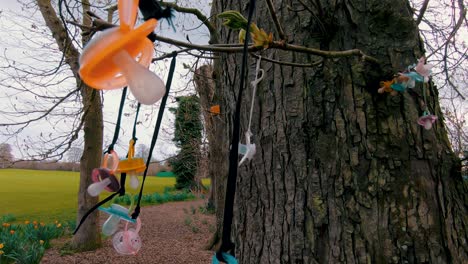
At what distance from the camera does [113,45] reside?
0.39 meters

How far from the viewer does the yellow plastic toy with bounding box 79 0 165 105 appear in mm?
393

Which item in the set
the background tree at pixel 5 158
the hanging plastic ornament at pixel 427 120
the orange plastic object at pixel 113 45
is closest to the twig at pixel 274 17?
the orange plastic object at pixel 113 45

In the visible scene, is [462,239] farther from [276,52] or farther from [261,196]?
[276,52]

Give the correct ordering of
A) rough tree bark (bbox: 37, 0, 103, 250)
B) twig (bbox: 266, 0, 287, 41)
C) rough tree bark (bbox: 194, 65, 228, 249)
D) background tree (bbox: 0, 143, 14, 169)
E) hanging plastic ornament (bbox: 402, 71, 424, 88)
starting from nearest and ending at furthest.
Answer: twig (bbox: 266, 0, 287, 41) < hanging plastic ornament (bbox: 402, 71, 424, 88) < background tree (bbox: 0, 143, 14, 169) < rough tree bark (bbox: 37, 0, 103, 250) < rough tree bark (bbox: 194, 65, 228, 249)

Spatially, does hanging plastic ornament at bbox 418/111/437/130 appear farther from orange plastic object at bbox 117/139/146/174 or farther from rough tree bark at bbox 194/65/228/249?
rough tree bark at bbox 194/65/228/249

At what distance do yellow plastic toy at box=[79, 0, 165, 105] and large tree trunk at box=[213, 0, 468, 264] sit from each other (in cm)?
58

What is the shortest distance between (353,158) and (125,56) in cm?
67

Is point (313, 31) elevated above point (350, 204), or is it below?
above

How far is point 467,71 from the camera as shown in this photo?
2781mm

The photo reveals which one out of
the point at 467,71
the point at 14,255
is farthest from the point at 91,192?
the point at 14,255

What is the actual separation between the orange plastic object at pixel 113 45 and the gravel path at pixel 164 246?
4.59 m

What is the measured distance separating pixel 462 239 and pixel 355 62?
0.54 meters

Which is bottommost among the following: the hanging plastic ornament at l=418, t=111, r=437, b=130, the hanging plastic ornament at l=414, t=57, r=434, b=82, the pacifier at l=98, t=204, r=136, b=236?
the pacifier at l=98, t=204, r=136, b=236

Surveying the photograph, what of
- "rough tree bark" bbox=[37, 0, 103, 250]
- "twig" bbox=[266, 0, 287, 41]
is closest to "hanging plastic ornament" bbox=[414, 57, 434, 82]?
"twig" bbox=[266, 0, 287, 41]
